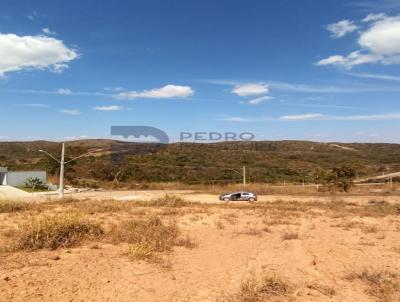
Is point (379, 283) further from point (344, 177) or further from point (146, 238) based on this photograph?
point (344, 177)

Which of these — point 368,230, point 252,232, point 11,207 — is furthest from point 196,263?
point 11,207

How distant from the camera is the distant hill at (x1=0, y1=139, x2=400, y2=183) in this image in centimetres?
8006

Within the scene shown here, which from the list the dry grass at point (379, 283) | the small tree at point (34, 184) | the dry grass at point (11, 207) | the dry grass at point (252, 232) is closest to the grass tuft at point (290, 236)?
the dry grass at point (252, 232)

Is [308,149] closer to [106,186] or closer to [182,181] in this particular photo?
[182,181]

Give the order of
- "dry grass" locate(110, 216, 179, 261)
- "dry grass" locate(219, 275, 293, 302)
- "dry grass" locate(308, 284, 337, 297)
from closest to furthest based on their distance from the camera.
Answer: "dry grass" locate(219, 275, 293, 302)
"dry grass" locate(308, 284, 337, 297)
"dry grass" locate(110, 216, 179, 261)

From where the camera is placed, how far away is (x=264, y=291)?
27.6ft

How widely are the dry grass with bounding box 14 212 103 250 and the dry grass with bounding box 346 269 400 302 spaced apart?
797 centimetres

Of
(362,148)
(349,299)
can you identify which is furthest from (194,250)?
(362,148)

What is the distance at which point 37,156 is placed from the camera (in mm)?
105500

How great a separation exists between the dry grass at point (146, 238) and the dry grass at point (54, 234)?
3.56 ft

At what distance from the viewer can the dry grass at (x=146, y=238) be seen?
447 inches

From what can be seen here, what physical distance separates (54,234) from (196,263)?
4534 mm

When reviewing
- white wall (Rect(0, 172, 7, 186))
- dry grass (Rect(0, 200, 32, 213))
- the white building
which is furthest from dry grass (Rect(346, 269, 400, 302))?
white wall (Rect(0, 172, 7, 186))

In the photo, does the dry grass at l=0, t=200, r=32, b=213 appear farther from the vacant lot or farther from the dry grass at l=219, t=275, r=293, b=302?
the dry grass at l=219, t=275, r=293, b=302
